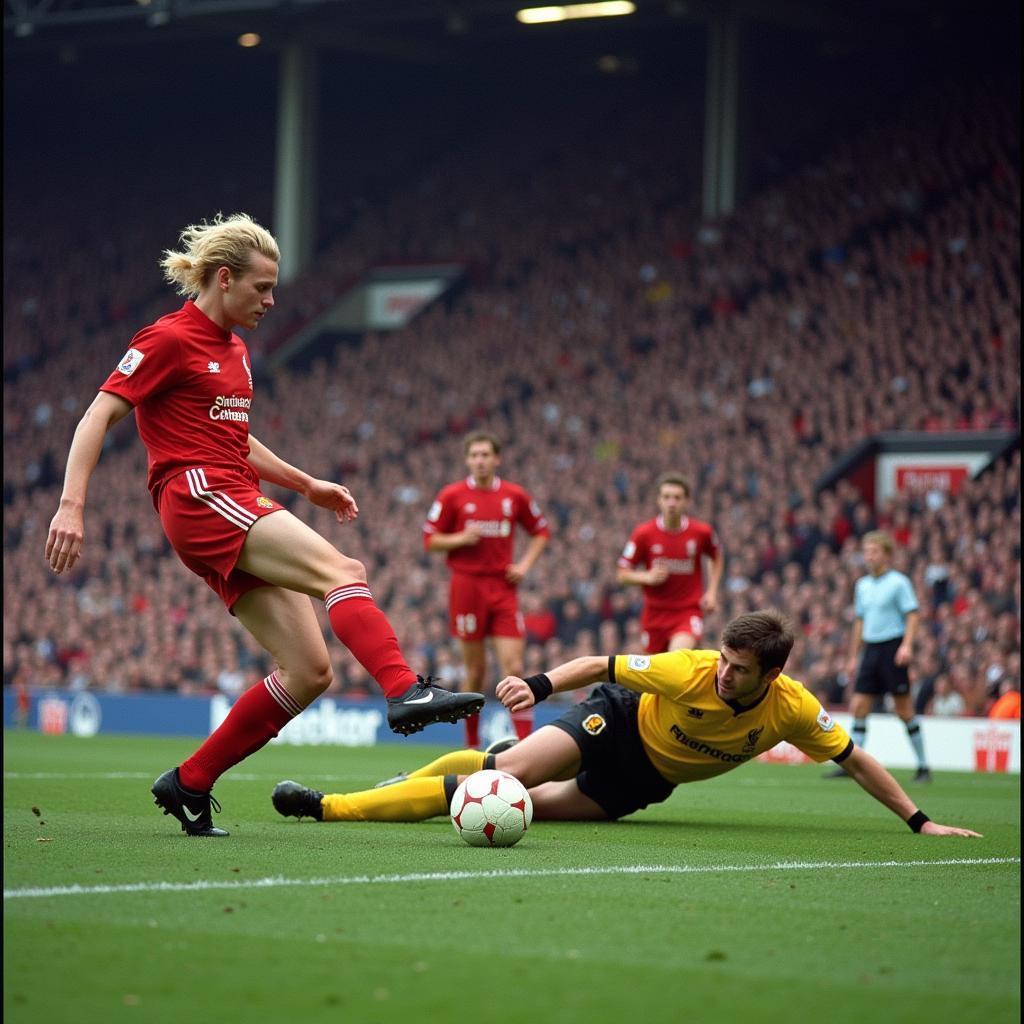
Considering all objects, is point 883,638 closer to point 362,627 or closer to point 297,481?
point 297,481

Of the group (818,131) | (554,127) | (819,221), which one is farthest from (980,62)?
(554,127)

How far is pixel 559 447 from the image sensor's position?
1064 inches

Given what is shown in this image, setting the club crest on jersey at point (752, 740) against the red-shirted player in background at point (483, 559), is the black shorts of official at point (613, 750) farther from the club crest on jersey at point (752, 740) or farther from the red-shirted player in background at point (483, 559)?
the red-shirted player in background at point (483, 559)

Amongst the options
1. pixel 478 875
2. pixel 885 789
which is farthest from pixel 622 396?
pixel 478 875

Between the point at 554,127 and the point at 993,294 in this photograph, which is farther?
the point at 554,127

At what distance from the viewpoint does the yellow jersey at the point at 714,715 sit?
25.0 feet

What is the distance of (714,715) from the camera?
25.2 feet

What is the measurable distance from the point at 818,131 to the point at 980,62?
10.5 ft

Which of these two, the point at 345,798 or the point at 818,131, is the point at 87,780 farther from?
the point at 818,131

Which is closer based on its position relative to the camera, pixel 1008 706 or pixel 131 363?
pixel 131 363

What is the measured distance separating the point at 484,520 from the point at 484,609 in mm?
715

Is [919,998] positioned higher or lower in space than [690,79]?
lower

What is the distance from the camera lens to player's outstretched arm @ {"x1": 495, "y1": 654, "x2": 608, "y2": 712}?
6520mm

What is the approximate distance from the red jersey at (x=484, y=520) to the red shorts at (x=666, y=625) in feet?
3.87
